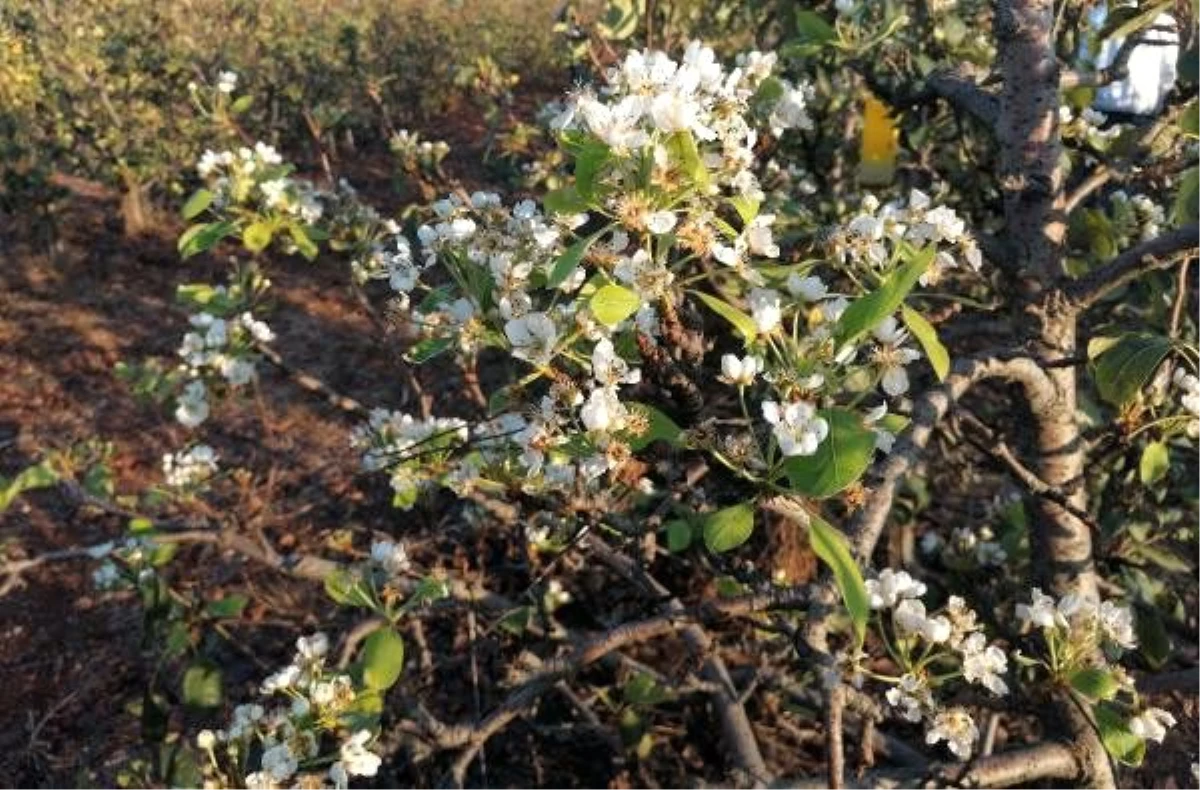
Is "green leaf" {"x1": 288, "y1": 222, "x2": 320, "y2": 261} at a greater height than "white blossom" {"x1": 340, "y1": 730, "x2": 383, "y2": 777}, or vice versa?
"green leaf" {"x1": 288, "y1": 222, "x2": 320, "y2": 261}

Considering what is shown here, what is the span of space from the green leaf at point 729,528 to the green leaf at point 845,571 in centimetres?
7

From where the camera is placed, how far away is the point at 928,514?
150 inches

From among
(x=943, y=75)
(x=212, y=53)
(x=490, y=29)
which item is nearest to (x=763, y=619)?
(x=943, y=75)

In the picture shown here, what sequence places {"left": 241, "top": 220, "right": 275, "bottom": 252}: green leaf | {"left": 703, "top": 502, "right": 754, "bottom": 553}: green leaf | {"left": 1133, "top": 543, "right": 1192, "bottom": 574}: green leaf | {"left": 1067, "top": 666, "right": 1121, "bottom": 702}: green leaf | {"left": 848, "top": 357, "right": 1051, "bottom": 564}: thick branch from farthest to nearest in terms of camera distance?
{"left": 1133, "top": 543, "right": 1192, "bottom": 574}: green leaf < {"left": 241, "top": 220, "right": 275, "bottom": 252}: green leaf < {"left": 1067, "top": 666, "right": 1121, "bottom": 702}: green leaf < {"left": 848, "top": 357, "right": 1051, "bottom": 564}: thick branch < {"left": 703, "top": 502, "right": 754, "bottom": 553}: green leaf

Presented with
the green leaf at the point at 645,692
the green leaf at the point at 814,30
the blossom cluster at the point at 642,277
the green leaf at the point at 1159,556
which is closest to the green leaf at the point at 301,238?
the blossom cluster at the point at 642,277

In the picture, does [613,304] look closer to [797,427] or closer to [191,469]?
[797,427]

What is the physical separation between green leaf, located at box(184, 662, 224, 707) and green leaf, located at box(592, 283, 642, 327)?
1.88 metres

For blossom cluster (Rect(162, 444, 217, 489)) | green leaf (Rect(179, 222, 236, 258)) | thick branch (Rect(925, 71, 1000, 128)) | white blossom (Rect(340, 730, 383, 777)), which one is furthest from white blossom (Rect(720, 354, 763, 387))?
blossom cluster (Rect(162, 444, 217, 489))

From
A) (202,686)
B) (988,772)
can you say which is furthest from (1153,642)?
(202,686)

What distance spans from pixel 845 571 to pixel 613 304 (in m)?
0.35

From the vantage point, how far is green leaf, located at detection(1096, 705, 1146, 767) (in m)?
1.32

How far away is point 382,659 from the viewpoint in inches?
60.6

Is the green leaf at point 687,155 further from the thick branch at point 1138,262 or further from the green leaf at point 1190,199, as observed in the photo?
the green leaf at point 1190,199

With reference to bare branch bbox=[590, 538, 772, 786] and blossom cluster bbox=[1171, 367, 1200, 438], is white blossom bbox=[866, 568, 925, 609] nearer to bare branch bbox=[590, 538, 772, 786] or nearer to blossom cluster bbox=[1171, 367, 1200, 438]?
blossom cluster bbox=[1171, 367, 1200, 438]
